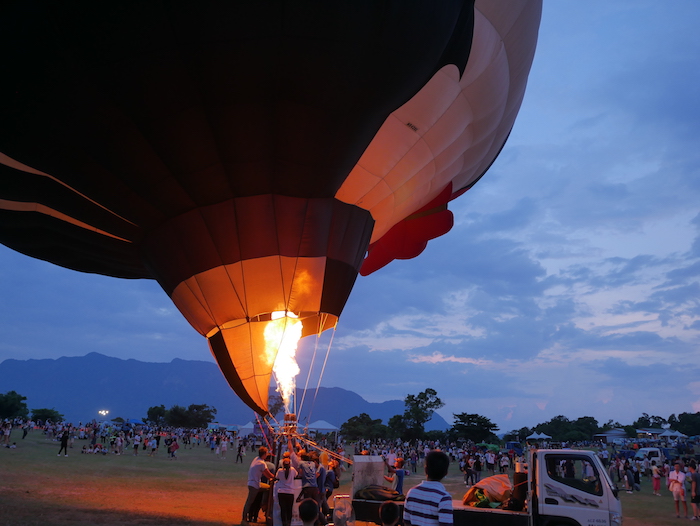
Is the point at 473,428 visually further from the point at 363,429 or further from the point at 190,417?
the point at 190,417

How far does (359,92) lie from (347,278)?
8.03 feet

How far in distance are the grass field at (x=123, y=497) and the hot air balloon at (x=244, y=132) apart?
2279mm

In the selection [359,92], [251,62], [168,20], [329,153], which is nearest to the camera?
[168,20]

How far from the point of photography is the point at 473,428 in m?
54.3

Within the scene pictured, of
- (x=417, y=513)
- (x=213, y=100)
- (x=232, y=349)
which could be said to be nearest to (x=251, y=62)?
(x=213, y=100)

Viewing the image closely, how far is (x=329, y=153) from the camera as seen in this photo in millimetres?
6672

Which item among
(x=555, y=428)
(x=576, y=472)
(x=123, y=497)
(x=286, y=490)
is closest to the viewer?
(x=576, y=472)

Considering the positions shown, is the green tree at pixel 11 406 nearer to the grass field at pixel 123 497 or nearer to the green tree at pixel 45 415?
the green tree at pixel 45 415

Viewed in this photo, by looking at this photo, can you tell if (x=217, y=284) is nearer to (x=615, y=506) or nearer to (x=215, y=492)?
(x=615, y=506)

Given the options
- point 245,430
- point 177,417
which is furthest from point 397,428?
point 177,417

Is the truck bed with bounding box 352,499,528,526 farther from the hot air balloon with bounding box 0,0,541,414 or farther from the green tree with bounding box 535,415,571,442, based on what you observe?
the green tree with bounding box 535,415,571,442

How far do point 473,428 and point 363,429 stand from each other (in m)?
10.6

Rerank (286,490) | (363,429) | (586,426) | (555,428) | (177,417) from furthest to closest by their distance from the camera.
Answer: (586,426) < (555,428) < (177,417) < (363,429) < (286,490)

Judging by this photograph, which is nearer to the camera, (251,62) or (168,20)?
(168,20)
